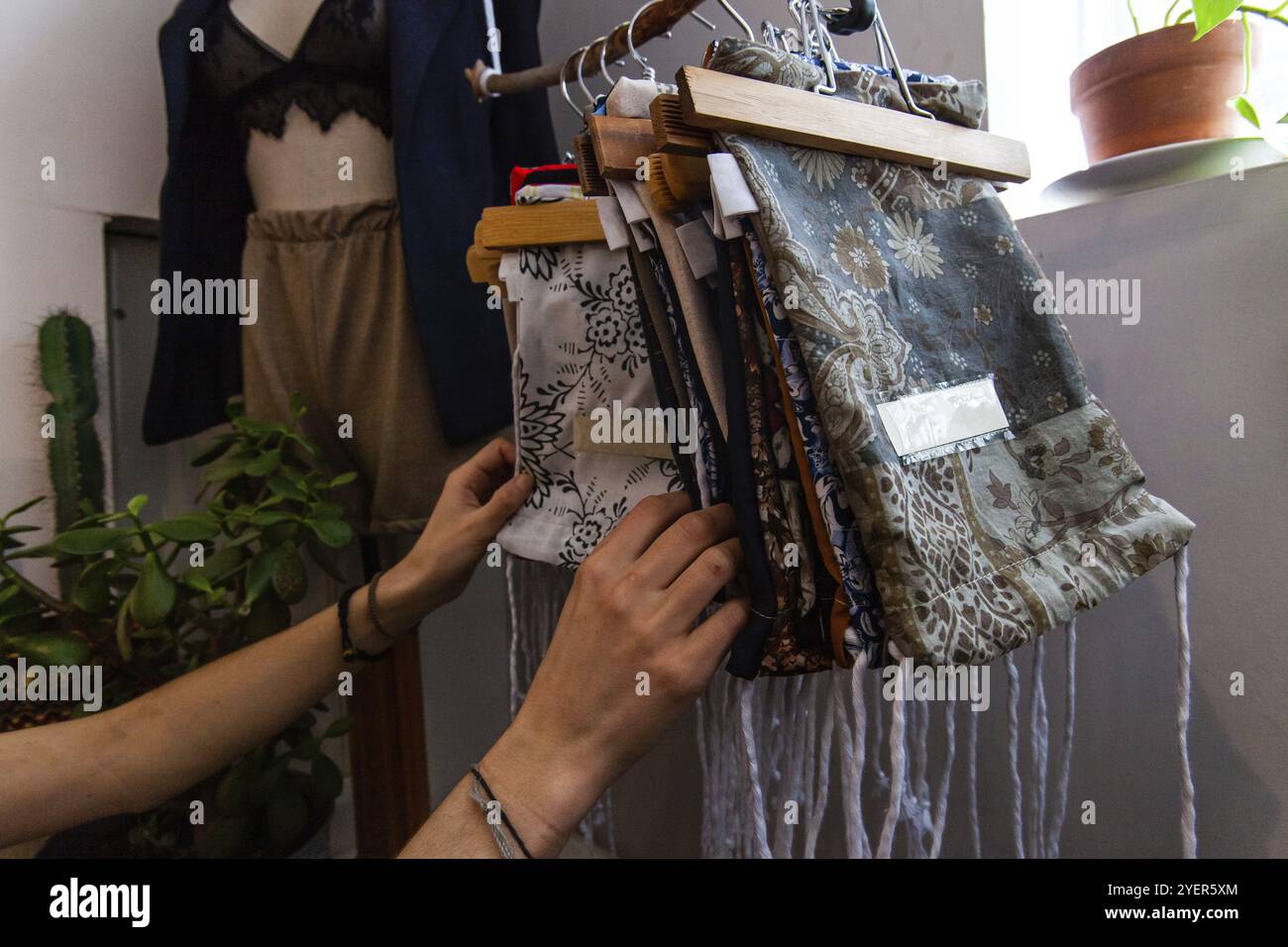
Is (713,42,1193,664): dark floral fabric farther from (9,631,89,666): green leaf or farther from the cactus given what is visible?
the cactus

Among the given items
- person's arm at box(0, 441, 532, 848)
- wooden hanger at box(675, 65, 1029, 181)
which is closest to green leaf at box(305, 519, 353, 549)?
person's arm at box(0, 441, 532, 848)

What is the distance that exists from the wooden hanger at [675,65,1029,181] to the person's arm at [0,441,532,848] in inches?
12.8

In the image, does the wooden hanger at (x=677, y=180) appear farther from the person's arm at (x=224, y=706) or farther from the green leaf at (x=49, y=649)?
the green leaf at (x=49, y=649)

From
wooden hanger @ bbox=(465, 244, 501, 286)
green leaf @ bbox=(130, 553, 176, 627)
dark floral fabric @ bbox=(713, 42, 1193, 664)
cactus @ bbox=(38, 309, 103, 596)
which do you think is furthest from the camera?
cactus @ bbox=(38, 309, 103, 596)

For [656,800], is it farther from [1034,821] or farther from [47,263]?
[47,263]

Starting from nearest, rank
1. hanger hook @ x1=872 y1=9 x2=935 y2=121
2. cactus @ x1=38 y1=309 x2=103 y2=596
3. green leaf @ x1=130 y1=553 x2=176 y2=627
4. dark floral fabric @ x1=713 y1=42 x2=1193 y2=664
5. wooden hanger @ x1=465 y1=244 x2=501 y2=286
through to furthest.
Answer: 1. dark floral fabric @ x1=713 y1=42 x2=1193 y2=664
2. hanger hook @ x1=872 y1=9 x2=935 y2=121
3. wooden hanger @ x1=465 y1=244 x2=501 y2=286
4. green leaf @ x1=130 y1=553 x2=176 y2=627
5. cactus @ x1=38 y1=309 x2=103 y2=596

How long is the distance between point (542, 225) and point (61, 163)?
939mm

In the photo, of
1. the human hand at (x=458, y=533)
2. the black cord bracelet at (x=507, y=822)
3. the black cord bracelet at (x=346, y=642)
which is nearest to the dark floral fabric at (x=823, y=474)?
the black cord bracelet at (x=507, y=822)

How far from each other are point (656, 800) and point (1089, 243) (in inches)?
36.0

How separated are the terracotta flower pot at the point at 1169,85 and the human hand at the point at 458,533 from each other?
60 centimetres

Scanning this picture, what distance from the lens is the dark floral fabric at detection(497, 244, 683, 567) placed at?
0.53m

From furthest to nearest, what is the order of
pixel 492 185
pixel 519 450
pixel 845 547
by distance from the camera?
pixel 492 185 → pixel 519 450 → pixel 845 547

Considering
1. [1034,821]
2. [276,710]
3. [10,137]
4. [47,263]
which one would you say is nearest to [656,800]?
[276,710]
